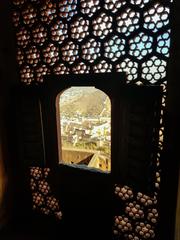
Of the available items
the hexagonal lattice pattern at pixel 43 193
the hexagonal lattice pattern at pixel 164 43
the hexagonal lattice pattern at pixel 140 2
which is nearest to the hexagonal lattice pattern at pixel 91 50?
the hexagonal lattice pattern at pixel 140 2

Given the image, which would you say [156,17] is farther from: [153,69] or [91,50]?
[91,50]

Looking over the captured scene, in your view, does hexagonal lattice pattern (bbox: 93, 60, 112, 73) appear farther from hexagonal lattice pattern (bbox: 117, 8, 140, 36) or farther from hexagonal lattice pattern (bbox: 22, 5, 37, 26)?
hexagonal lattice pattern (bbox: 22, 5, 37, 26)

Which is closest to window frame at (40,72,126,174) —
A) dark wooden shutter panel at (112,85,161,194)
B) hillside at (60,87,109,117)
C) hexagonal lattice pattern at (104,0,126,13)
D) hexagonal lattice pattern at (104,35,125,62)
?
dark wooden shutter panel at (112,85,161,194)

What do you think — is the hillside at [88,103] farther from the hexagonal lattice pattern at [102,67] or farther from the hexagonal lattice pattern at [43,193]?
the hexagonal lattice pattern at [102,67]

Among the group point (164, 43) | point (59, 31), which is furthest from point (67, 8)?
point (164, 43)

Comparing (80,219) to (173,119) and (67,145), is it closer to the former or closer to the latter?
(173,119)

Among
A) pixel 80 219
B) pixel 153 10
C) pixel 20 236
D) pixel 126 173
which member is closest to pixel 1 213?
pixel 20 236
